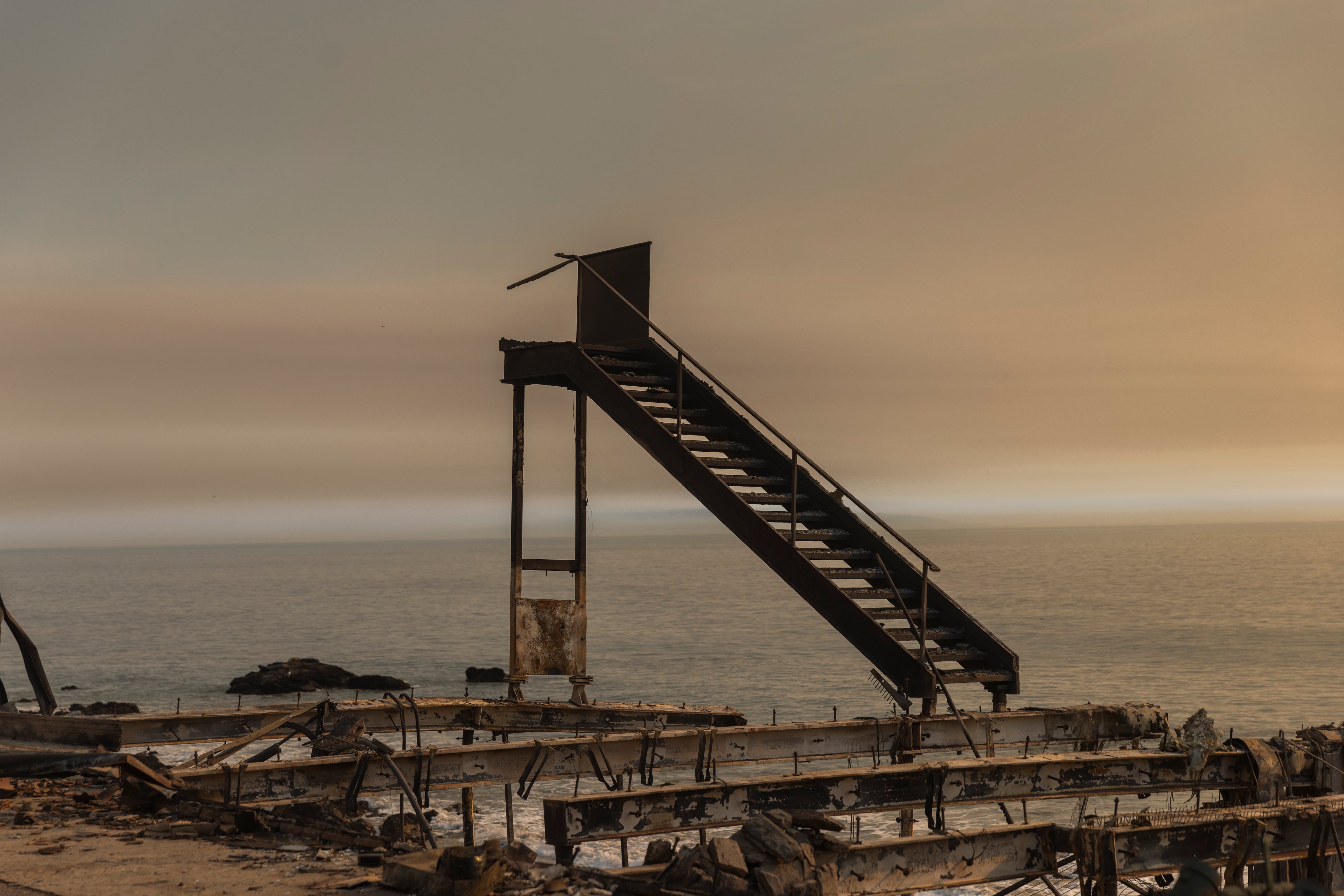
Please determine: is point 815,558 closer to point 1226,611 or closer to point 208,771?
point 208,771

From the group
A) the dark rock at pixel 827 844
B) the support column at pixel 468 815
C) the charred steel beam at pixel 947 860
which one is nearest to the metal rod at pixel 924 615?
the charred steel beam at pixel 947 860

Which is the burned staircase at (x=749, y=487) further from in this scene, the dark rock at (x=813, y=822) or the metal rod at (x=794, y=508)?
the dark rock at (x=813, y=822)

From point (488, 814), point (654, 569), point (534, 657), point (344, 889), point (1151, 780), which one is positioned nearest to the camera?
point (344, 889)

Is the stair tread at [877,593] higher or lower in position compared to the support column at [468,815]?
higher

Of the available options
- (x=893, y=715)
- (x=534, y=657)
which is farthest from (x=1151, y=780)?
(x=534, y=657)

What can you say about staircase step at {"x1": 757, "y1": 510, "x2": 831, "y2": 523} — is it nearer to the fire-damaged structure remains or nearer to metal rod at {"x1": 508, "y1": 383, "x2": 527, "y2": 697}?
the fire-damaged structure remains

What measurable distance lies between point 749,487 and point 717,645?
158ft

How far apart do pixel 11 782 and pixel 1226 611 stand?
82347mm

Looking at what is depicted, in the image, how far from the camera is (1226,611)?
254 feet

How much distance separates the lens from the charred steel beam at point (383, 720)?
10539 mm

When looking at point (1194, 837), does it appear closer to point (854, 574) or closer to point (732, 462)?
point (854, 574)

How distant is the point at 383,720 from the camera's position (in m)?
12.6

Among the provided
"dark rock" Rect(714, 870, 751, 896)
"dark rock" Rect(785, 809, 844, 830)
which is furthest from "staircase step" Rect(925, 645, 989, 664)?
"dark rock" Rect(714, 870, 751, 896)

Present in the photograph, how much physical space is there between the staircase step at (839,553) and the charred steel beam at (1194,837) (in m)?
5.02
